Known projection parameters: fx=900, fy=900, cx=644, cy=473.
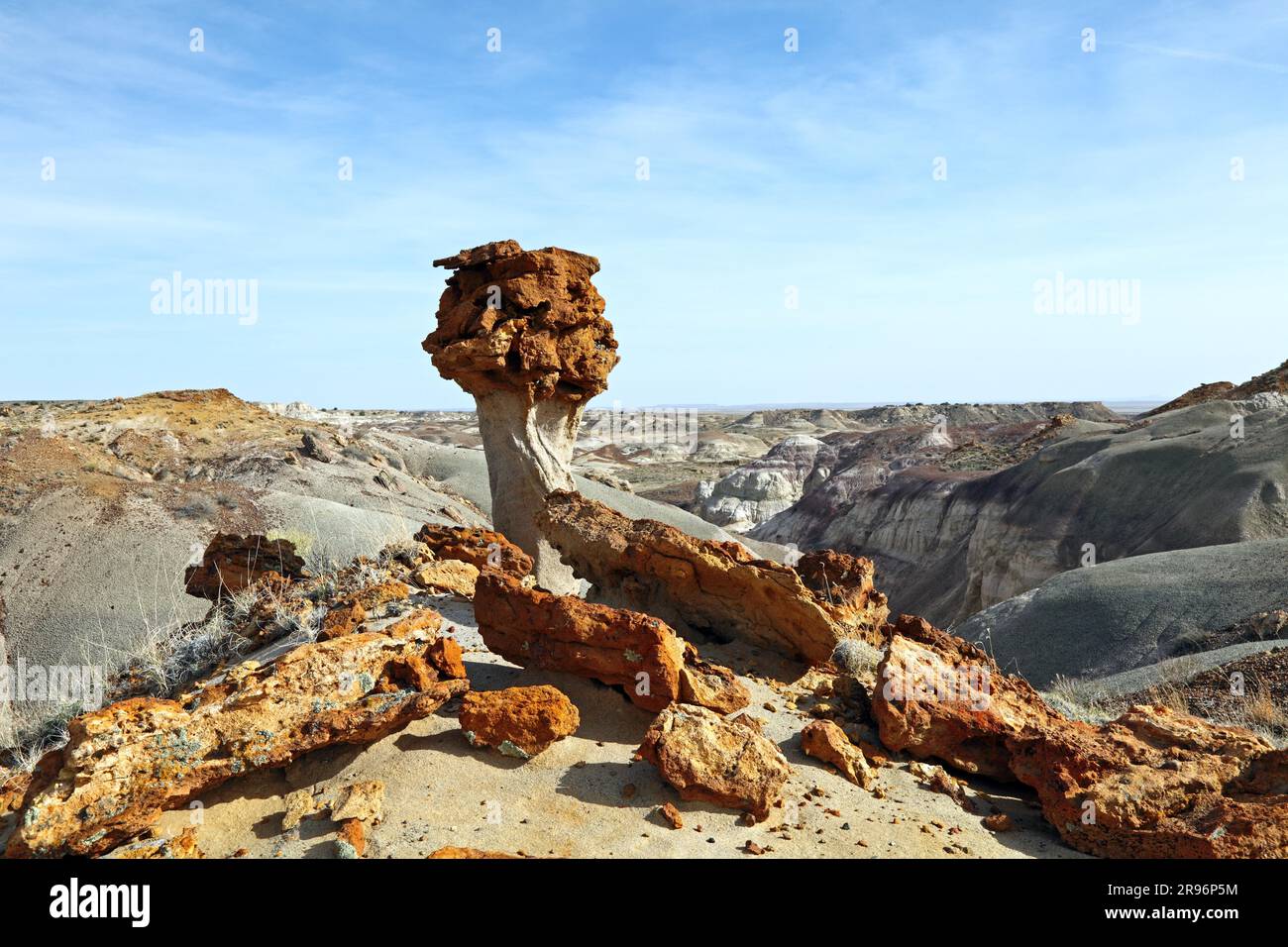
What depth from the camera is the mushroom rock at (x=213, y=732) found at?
12.6 feet

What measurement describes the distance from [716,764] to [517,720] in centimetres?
107

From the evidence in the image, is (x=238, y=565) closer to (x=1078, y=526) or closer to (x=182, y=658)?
(x=182, y=658)

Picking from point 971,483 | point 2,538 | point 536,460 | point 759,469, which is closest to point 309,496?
point 2,538

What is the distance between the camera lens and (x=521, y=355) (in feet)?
29.3

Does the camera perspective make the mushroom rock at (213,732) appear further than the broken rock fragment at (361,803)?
No

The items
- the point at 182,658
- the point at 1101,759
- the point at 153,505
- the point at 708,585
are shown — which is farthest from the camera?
the point at 153,505

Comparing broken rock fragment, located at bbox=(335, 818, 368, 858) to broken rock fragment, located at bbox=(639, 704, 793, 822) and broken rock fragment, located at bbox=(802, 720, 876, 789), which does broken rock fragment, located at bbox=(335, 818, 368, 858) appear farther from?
broken rock fragment, located at bbox=(802, 720, 876, 789)

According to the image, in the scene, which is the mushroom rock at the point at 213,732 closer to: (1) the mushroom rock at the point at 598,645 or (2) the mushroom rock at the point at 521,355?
(1) the mushroom rock at the point at 598,645

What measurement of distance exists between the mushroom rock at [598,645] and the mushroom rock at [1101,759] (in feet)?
3.59

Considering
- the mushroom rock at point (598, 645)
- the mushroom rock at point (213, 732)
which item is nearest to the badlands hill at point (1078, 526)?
the mushroom rock at point (598, 645)

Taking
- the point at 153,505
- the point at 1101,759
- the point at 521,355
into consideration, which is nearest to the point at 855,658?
the point at 1101,759

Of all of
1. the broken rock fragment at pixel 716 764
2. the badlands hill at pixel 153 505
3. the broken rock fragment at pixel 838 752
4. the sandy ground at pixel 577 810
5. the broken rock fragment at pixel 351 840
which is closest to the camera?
the broken rock fragment at pixel 351 840
